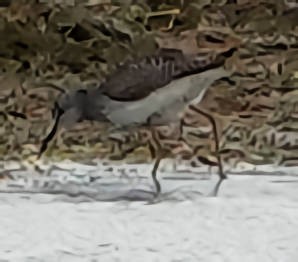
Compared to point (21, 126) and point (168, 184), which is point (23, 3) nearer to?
point (21, 126)

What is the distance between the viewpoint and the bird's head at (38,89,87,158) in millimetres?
2322

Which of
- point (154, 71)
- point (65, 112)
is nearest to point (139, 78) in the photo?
point (154, 71)

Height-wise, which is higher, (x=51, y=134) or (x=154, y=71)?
(x=154, y=71)

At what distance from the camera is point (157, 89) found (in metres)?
2.32

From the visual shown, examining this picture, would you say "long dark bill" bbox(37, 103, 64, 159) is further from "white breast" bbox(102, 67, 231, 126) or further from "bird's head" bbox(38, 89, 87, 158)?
"white breast" bbox(102, 67, 231, 126)

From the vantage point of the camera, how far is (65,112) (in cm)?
232

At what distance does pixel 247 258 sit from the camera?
7.52ft

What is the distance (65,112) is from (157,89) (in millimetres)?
156

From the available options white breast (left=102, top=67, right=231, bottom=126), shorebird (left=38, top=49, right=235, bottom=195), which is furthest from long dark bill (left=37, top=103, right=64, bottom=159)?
white breast (left=102, top=67, right=231, bottom=126)

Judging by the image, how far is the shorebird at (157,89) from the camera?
2.32 metres

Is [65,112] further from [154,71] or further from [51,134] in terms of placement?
[154,71]

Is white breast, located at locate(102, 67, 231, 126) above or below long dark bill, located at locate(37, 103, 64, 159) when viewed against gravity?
above

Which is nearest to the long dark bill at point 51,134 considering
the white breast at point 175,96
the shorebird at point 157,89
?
the shorebird at point 157,89

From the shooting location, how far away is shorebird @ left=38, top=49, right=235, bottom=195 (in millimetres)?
2320
